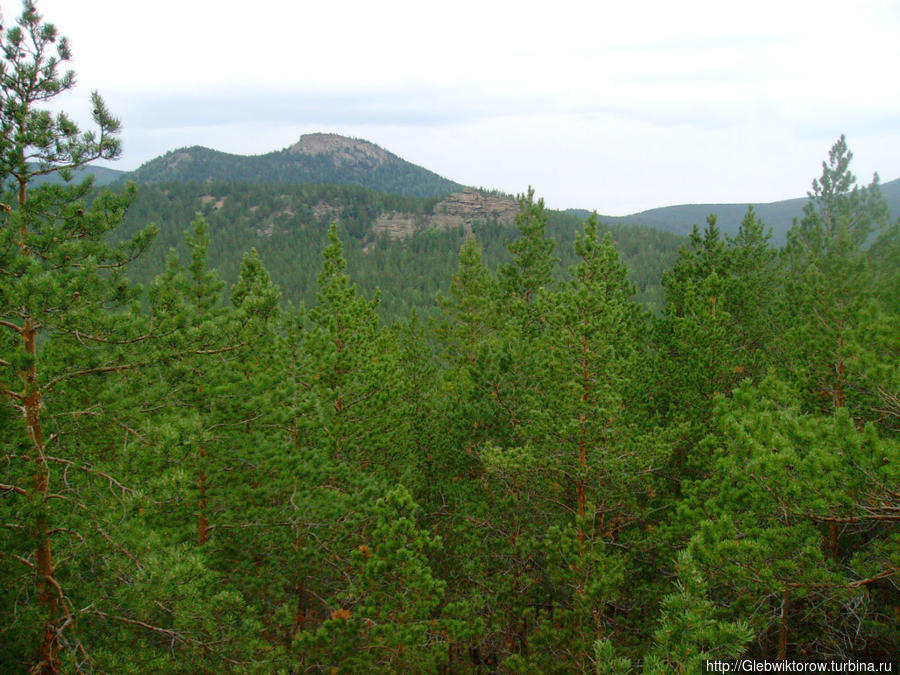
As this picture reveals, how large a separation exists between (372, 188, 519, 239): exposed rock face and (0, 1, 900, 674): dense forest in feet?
440

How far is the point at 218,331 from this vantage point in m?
6.29

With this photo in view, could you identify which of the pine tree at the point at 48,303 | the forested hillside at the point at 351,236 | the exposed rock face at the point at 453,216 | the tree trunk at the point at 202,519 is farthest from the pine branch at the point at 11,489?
the exposed rock face at the point at 453,216

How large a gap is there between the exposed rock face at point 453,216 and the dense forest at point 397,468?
440 feet

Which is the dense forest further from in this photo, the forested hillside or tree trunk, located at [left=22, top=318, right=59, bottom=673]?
the forested hillside

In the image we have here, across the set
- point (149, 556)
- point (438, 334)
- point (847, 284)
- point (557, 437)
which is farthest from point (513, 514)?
point (438, 334)

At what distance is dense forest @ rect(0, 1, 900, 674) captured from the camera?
5.72m

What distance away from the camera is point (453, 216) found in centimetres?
15312

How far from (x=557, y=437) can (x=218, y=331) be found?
658cm

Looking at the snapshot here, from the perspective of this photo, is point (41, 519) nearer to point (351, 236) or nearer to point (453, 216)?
point (351, 236)

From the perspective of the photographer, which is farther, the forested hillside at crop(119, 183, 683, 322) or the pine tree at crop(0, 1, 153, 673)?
the forested hillside at crop(119, 183, 683, 322)

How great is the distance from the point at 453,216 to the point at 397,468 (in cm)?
14453

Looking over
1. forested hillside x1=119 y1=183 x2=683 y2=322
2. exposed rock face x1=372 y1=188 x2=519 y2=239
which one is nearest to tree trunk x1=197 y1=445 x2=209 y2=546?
forested hillside x1=119 y1=183 x2=683 y2=322

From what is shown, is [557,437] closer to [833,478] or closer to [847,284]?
[833,478]

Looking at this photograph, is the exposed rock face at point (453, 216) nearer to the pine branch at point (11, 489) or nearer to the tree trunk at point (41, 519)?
the tree trunk at point (41, 519)
